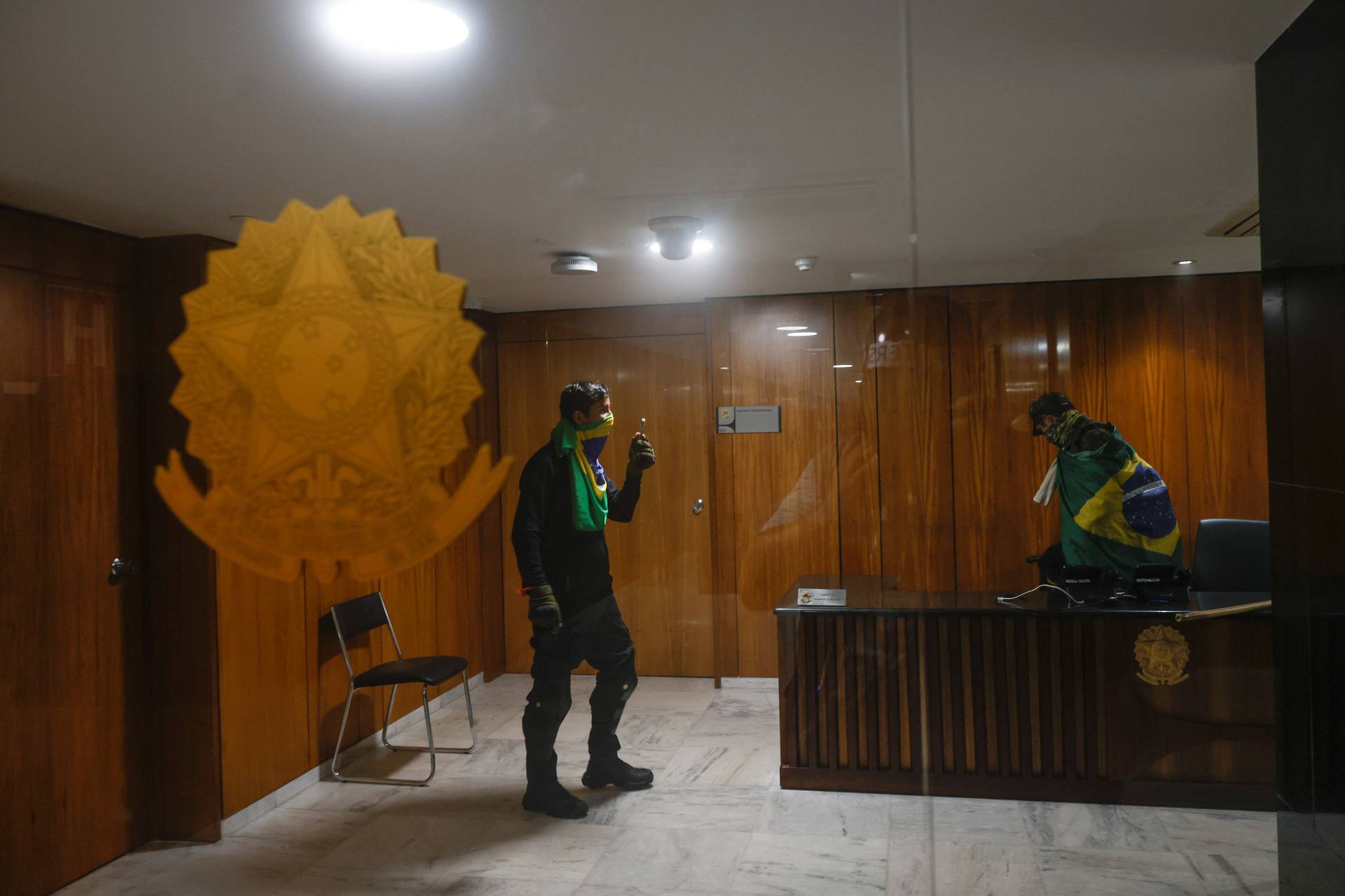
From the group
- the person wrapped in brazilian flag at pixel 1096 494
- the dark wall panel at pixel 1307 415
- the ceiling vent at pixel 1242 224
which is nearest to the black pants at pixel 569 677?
the person wrapped in brazilian flag at pixel 1096 494

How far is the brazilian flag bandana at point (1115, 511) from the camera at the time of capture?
1648 millimetres

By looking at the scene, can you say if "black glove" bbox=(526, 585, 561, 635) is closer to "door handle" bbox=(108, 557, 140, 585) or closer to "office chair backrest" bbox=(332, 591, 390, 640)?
"office chair backrest" bbox=(332, 591, 390, 640)

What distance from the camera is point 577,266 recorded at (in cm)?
160

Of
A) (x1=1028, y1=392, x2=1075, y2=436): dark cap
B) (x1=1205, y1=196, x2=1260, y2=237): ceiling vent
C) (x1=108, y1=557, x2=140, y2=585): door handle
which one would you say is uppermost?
(x1=1205, y1=196, x2=1260, y2=237): ceiling vent

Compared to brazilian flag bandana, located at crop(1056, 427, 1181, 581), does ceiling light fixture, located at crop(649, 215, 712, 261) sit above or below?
above

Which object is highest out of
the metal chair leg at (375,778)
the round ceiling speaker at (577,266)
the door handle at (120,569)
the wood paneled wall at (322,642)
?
the round ceiling speaker at (577,266)

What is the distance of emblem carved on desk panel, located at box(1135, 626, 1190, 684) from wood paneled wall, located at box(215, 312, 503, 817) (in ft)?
4.16

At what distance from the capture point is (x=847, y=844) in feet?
5.82

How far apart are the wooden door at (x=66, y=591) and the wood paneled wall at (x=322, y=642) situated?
0.17 metres

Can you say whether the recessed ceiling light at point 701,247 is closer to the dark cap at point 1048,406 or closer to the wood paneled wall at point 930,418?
the wood paneled wall at point 930,418

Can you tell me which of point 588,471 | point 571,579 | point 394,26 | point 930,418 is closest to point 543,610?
point 571,579

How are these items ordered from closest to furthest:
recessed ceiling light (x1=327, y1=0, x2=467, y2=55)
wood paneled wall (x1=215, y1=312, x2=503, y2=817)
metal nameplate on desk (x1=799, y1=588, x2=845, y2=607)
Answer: recessed ceiling light (x1=327, y1=0, x2=467, y2=55) < wood paneled wall (x1=215, y1=312, x2=503, y2=817) < metal nameplate on desk (x1=799, y1=588, x2=845, y2=607)

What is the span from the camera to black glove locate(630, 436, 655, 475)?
1597mm

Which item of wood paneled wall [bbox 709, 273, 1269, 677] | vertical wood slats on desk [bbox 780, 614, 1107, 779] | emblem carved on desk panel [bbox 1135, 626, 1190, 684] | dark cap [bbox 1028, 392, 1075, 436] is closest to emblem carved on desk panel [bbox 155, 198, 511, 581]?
wood paneled wall [bbox 709, 273, 1269, 677]
